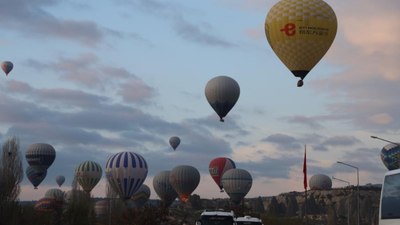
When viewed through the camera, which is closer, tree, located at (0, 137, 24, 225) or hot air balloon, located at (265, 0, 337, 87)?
hot air balloon, located at (265, 0, 337, 87)

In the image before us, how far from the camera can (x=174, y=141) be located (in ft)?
495

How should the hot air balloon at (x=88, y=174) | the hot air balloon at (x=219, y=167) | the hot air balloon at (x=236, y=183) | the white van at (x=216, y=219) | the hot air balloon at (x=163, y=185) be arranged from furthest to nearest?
1. the hot air balloon at (x=163, y=185)
2. the hot air balloon at (x=219, y=167)
3. the hot air balloon at (x=88, y=174)
4. the hot air balloon at (x=236, y=183)
5. the white van at (x=216, y=219)

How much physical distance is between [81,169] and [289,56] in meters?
90.4

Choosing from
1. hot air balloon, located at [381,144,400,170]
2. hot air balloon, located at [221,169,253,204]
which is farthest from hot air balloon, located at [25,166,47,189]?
hot air balloon, located at [381,144,400,170]

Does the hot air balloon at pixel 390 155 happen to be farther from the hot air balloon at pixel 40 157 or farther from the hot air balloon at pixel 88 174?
the hot air balloon at pixel 40 157

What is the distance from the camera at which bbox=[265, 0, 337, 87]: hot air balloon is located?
6309 cm

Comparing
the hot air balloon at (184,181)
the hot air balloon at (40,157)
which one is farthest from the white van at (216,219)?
the hot air balloon at (40,157)

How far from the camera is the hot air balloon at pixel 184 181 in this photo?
14425cm

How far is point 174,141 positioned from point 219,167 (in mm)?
10460

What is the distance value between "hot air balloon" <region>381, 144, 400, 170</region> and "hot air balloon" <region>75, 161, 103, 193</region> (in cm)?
5634

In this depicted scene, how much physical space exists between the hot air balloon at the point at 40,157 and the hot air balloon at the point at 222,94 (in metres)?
50.7

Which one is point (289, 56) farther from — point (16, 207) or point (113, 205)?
point (113, 205)

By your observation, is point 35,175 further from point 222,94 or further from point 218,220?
point 218,220

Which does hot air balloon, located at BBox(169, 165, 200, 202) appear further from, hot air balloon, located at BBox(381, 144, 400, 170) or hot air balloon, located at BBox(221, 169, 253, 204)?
hot air balloon, located at BBox(381, 144, 400, 170)
